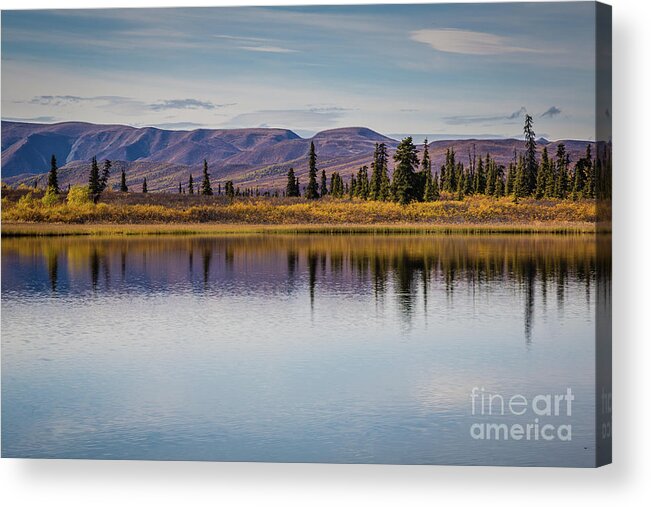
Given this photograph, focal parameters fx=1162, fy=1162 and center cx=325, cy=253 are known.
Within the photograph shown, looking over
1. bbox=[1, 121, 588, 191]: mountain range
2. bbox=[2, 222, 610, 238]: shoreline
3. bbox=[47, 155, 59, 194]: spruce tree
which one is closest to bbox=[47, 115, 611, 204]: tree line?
bbox=[47, 155, 59, 194]: spruce tree

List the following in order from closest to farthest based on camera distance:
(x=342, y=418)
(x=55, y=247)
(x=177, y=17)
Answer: (x=342, y=418) < (x=177, y=17) < (x=55, y=247)

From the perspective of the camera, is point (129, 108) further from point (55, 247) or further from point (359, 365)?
point (359, 365)

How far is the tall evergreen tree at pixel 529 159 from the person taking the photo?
20.4m

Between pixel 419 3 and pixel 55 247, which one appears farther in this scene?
pixel 55 247

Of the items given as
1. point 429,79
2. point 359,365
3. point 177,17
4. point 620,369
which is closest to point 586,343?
point 620,369

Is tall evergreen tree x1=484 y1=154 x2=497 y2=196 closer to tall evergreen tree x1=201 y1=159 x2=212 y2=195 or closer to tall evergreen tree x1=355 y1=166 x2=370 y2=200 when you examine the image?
tall evergreen tree x1=355 y1=166 x2=370 y2=200

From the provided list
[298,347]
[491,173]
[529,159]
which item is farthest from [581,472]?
[491,173]

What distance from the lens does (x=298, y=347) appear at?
69.8 ft

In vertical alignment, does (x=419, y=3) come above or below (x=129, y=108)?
above

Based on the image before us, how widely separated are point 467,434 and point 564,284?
872 cm

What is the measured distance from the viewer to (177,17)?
19516 mm

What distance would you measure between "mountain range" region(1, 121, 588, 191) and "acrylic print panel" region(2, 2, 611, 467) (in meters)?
0.07

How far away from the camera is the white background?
1681 centimetres

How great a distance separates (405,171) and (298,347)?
18.2 feet
